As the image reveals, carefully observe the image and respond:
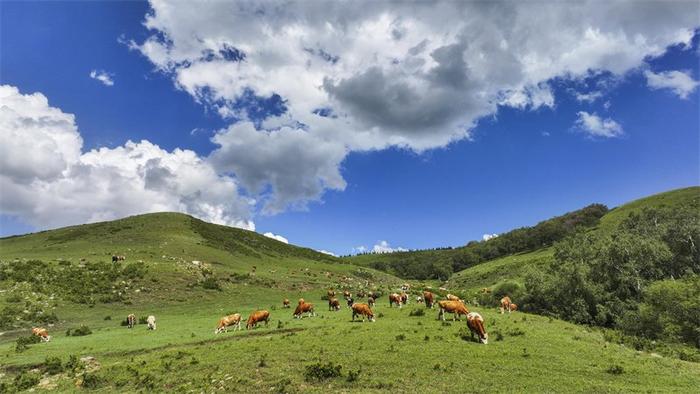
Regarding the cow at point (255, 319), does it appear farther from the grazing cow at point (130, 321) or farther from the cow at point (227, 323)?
the grazing cow at point (130, 321)

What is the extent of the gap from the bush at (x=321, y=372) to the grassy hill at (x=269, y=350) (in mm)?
54

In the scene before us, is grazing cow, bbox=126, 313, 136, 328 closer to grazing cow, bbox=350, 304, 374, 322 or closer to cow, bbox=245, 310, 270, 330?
cow, bbox=245, 310, 270, 330

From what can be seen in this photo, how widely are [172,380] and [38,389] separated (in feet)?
25.5

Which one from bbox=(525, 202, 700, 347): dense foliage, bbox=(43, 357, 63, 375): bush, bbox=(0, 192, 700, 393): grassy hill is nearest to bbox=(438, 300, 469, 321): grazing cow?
bbox=(0, 192, 700, 393): grassy hill

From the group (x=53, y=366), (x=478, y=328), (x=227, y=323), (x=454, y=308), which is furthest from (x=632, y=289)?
(x=53, y=366)

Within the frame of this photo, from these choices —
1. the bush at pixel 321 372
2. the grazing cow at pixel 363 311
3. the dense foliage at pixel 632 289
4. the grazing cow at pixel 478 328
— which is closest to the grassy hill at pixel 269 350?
the bush at pixel 321 372

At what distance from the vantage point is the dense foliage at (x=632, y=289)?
137 ft

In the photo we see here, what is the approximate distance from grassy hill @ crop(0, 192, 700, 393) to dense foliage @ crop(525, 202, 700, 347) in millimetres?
13139

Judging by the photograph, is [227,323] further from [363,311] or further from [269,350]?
[363,311]

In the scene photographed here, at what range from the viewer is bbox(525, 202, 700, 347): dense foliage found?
41906mm

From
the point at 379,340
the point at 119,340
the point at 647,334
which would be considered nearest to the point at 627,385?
the point at 379,340

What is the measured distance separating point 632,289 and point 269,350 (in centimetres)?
5573

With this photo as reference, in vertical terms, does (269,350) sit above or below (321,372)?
above

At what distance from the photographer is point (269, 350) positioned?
25922 millimetres
